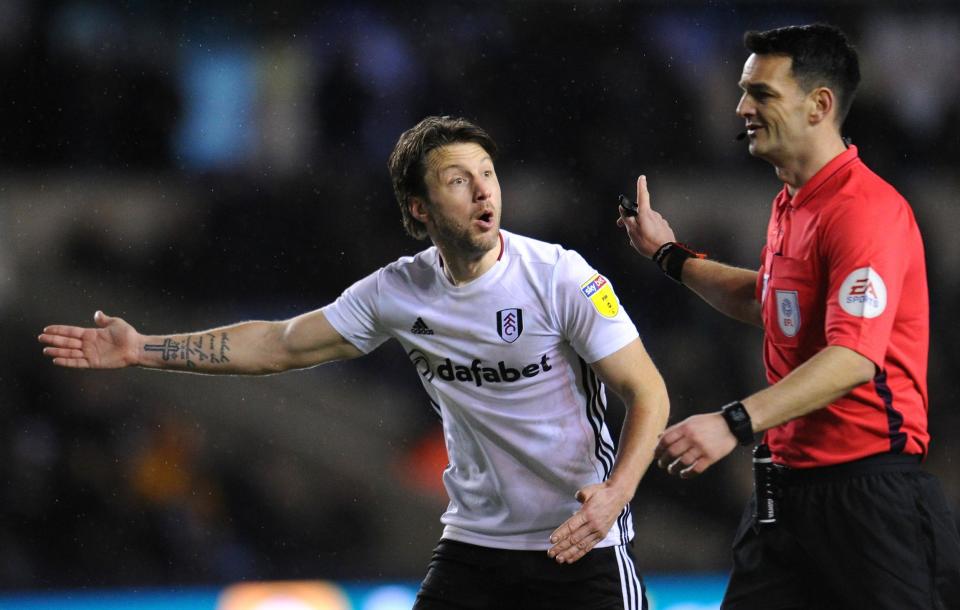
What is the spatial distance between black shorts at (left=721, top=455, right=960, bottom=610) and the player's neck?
3.34ft

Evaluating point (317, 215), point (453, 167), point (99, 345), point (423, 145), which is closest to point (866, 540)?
point (453, 167)

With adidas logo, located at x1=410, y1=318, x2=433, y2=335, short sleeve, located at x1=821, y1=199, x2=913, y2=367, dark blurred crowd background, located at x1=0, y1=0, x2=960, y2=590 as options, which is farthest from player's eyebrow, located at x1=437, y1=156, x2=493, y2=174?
dark blurred crowd background, located at x1=0, y1=0, x2=960, y2=590

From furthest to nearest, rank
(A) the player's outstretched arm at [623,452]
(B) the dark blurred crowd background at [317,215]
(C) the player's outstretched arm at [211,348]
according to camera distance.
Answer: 1. (B) the dark blurred crowd background at [317,215]
2. (C) the player's outstretched arm at [211,348]
3. (A) the player's outstretched arm at [623,452]

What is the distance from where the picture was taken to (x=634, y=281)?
27.7 feet

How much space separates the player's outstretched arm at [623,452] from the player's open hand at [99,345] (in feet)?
4.79

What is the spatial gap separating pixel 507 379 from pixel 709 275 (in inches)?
31.3

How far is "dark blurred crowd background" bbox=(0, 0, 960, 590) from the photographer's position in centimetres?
791

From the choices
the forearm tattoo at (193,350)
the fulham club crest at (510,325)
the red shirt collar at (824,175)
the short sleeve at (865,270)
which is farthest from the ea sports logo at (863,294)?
the forearm tattoo at (193,350)

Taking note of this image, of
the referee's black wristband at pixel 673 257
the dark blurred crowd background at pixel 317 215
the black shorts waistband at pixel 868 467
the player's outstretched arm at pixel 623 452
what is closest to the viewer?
the player's outstretched arm at pixel 623 452

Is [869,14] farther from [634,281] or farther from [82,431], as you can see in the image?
[82,431]

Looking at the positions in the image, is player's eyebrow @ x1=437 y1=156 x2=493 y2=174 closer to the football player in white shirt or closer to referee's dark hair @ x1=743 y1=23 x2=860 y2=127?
the football player in white shirt

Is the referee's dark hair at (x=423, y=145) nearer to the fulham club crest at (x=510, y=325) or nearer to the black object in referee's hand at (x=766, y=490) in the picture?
the fulham club crest at (x=510, y=325)

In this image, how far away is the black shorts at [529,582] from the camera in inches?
134

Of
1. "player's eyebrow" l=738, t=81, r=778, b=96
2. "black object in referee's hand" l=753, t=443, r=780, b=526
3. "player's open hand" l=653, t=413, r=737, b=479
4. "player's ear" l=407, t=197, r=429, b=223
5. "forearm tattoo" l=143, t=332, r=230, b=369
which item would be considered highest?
"player's eyebrow" l=738, t=81, r=778, b=96
